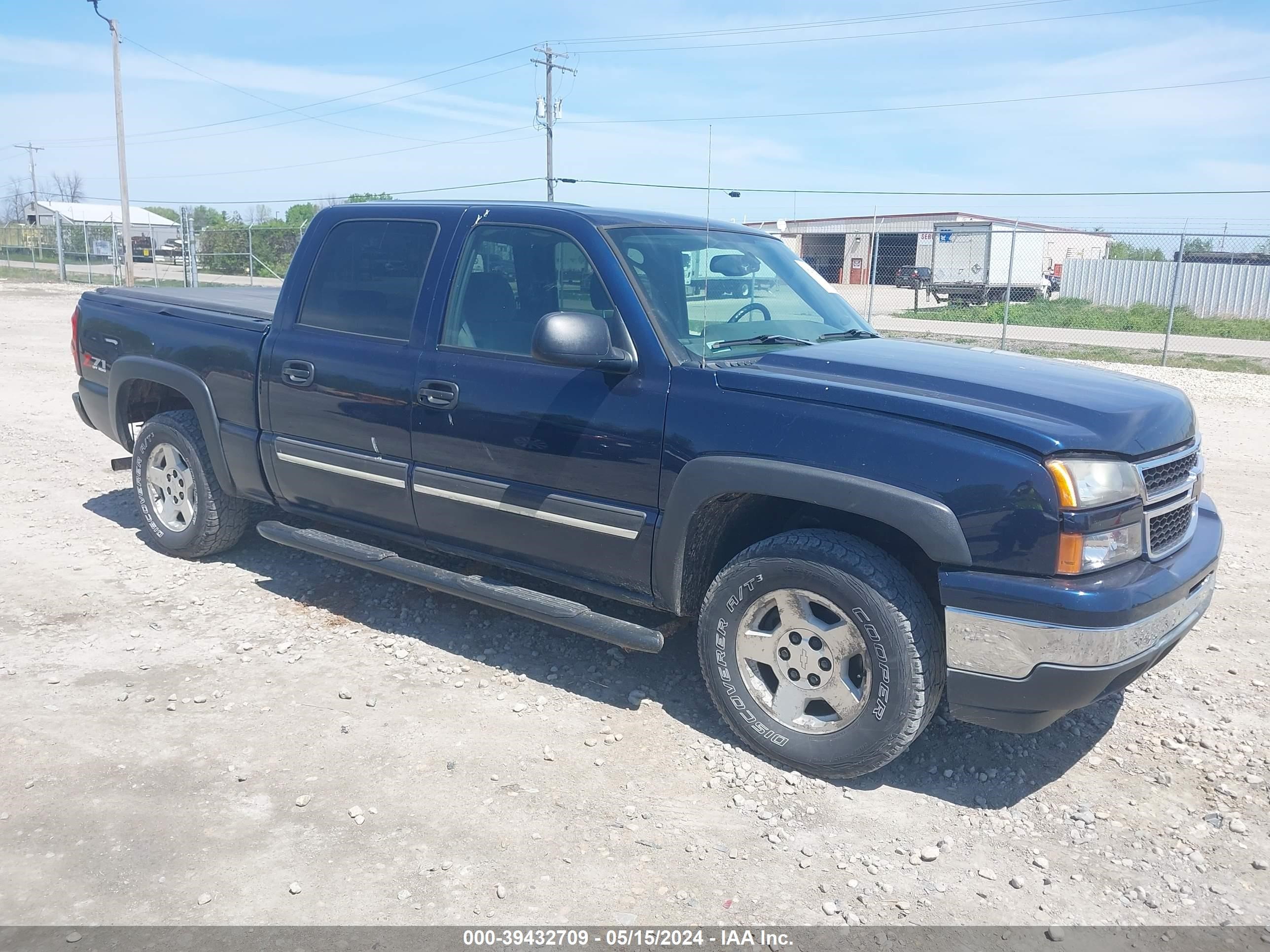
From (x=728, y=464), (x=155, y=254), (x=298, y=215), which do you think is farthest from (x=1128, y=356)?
(x=155, y=254)

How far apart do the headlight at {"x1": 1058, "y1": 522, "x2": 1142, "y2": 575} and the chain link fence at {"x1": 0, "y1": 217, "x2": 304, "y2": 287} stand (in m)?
13.6

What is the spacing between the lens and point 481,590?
4398mm

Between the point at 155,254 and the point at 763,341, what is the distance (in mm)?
39509

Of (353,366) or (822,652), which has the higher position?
(353,366)

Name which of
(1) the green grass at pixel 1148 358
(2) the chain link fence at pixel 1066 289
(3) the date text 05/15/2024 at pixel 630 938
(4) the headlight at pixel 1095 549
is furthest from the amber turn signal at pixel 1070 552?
(1) the green grass at pixel 1148 358

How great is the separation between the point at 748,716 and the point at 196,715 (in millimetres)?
2200

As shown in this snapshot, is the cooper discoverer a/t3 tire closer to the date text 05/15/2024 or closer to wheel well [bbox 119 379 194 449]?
wheel well [bbox 119 379 194 449]

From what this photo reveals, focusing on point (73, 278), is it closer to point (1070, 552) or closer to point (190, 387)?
point (190, 387)

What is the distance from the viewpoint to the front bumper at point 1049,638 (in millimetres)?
3146

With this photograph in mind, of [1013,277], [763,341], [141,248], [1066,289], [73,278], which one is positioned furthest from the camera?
[141,248]

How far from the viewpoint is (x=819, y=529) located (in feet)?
12.2

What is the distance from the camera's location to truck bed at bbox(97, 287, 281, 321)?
5.62m

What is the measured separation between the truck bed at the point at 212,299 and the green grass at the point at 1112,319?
17.9m

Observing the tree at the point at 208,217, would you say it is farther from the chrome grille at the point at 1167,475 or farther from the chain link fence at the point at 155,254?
the chrome grille at the point at 1167,475
